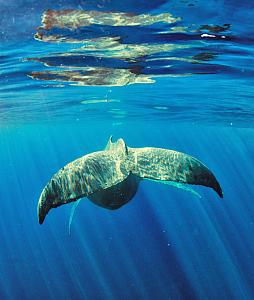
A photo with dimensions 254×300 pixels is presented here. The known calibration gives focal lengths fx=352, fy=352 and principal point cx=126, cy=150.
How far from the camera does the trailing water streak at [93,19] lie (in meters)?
9.29

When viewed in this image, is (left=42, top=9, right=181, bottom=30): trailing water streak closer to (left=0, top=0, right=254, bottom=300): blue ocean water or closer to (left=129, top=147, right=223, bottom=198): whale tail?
(left=0, top=0, right=254, bottom=300): blue ocean water

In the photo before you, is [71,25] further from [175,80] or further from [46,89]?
[46,89]

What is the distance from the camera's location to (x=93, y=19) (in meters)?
9.80

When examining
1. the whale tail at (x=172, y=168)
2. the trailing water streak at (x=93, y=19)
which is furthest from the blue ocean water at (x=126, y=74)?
the whale tail at (x=172, y=168)

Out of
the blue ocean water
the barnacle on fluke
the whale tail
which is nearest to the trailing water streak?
the blue ocean water

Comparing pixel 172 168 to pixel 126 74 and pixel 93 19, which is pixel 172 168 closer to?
pixel 93 19

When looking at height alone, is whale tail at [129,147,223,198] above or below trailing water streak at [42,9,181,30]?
below

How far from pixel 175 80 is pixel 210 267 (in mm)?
21932

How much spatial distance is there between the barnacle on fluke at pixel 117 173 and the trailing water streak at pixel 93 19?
4893mm

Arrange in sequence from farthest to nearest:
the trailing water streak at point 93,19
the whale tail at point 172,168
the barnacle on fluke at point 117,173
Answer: the trailing water streak at point 93,19
the whale tail at point 172,168
the barnacle on fluke at point 117,173

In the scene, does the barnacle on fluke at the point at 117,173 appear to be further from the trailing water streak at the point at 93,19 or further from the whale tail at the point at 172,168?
the trailing water streak at the point at 93,19

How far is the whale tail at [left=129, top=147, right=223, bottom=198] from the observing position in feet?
17.4

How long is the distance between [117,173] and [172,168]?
86 centimetres

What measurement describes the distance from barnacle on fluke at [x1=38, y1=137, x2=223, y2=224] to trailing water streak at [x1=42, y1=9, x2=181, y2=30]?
4893mm
